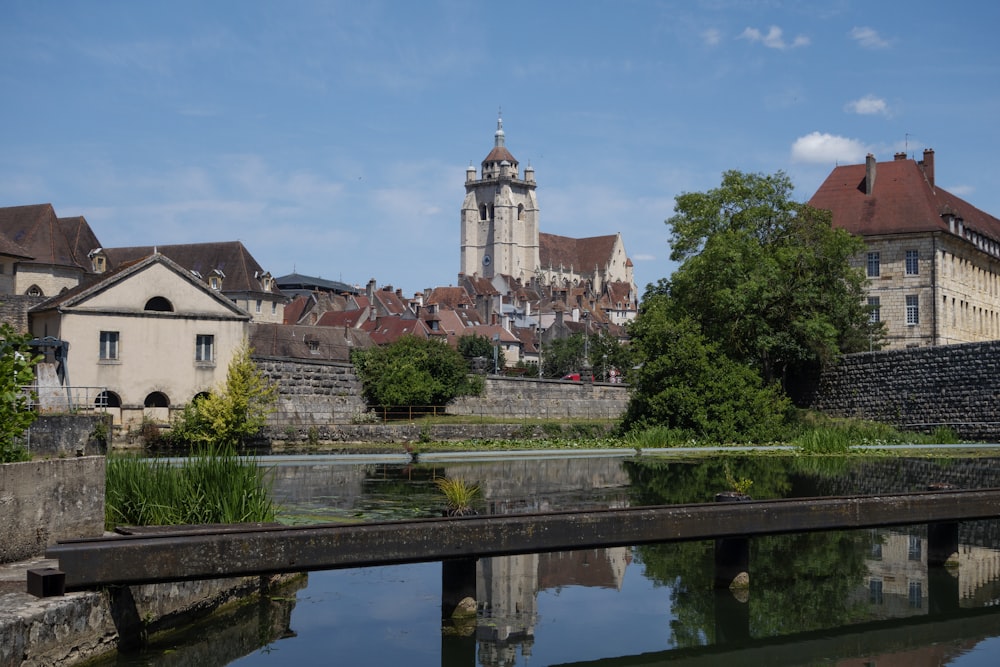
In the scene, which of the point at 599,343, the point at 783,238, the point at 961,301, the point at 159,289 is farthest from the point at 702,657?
the point at 599,343

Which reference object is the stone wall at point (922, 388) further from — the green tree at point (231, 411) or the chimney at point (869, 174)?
the chimney at point (869, 174)

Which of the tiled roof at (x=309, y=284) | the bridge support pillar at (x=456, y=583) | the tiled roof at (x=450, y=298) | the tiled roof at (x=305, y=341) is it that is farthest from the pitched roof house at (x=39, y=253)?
the tiled roof at (x=450, y=298)

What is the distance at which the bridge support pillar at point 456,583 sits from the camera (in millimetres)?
11023

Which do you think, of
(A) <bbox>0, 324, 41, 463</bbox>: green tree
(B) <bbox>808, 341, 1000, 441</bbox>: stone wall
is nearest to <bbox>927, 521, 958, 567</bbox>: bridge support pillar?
(A) <bbox>0, 324, 41, 463</bbox>: green tree

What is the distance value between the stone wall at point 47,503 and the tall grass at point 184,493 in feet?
4.08

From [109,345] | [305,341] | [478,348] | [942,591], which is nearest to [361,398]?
[109,345]

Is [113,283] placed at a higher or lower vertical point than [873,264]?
lower

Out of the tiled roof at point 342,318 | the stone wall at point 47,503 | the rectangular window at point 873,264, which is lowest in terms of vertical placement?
the stone wall at point 47,503

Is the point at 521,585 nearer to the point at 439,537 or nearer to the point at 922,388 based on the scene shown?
the point at 439,537

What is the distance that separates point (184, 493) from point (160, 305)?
91.9ft

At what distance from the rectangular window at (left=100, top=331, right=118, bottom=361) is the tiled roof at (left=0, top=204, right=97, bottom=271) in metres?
27.4

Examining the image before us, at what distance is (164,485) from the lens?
39.9 feet

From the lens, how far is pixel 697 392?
37500 millimetres

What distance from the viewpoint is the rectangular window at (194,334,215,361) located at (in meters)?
38.8
